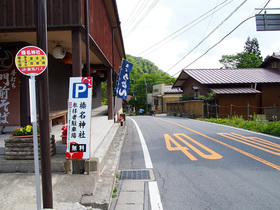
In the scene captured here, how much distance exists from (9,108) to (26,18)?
125 inches

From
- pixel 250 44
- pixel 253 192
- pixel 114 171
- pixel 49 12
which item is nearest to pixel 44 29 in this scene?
pixel 49 12

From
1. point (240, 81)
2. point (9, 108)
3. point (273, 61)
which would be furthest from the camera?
point (273, 61)

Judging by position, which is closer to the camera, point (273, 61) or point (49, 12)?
point (49, 12)

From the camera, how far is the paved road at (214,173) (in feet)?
12.0

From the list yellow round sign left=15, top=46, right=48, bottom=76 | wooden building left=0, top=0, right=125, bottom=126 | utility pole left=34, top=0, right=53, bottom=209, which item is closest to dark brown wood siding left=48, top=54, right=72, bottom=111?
wooden building left=0, top=0, right=125, bottom=126

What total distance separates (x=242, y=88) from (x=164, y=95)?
19.6m

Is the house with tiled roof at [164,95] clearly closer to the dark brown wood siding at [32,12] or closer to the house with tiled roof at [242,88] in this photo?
the house with tiled roof at [242,88]

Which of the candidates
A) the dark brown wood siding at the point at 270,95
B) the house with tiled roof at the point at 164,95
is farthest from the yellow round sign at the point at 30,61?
the house with tiled roof at the point at 164,95

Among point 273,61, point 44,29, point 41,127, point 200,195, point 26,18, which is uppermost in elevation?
point 273,61

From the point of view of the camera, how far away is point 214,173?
4.96 metres

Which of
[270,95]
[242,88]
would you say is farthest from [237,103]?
[270,95]

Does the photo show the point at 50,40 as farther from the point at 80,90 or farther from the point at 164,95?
the point at 164,95

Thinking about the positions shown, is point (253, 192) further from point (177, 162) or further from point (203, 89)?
point (203, 89)

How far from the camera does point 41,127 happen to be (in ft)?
10.1
